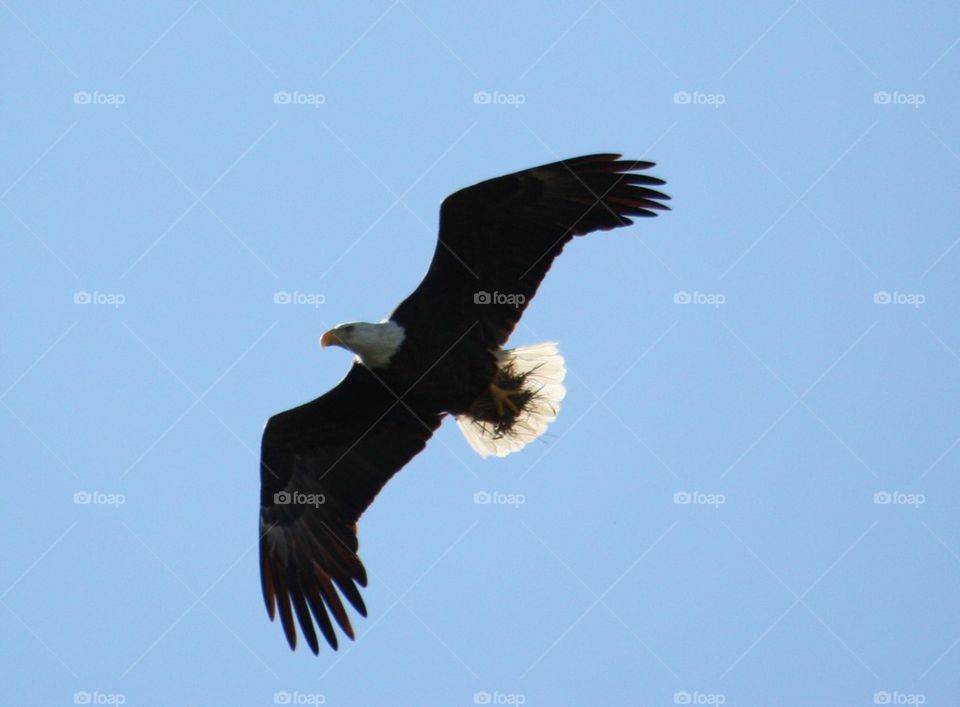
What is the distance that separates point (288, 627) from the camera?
9711mm

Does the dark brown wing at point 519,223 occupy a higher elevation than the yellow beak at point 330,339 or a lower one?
higher

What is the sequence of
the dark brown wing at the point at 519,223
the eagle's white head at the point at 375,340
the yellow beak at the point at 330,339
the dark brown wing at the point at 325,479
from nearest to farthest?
the dark brown wing at the point at 519,223 → the eagle's white head at the point at 375,340 → the yellow beak at the point at 330,339 → the dark brown wing at the point at 325,479

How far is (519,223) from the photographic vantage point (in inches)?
369

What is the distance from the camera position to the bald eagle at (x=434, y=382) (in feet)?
30.7

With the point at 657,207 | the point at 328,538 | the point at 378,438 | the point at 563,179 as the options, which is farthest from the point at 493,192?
the point at 328,538

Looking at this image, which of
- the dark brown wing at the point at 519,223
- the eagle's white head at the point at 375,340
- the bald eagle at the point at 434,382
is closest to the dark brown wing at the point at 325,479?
the bald eagle at the point at 434,382

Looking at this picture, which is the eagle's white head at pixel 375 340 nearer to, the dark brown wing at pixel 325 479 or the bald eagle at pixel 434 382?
the bald eagle at pixel 434 382

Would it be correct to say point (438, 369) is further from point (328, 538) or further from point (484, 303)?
point (328, 538)

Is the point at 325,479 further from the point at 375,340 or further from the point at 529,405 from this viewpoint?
the point at 529,405

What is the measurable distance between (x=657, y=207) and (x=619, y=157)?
0.43m

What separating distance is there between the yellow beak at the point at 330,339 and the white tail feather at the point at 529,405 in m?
1.09

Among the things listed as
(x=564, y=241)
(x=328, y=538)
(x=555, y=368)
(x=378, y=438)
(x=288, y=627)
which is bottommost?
(x=288, y=627)

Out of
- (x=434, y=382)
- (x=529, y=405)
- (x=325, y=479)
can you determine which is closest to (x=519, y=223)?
(x=434, y=382)

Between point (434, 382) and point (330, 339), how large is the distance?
0.76 metres
